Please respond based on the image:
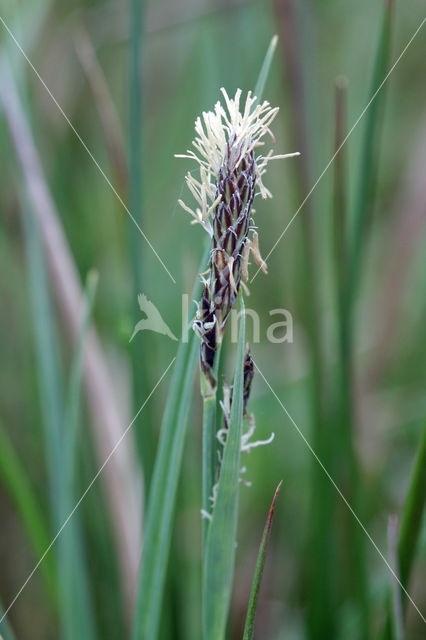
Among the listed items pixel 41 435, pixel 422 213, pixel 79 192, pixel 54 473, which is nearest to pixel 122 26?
pixel 79 192

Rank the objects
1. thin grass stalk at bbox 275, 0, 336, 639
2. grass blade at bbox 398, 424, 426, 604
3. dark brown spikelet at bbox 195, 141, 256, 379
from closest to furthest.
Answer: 1. dark brown spikelet at bbox 195, 141, 256, 379
2. grass blade at bbox 398, 424, 426, 604
3. thin grass stalk at bbox 275, 0, 336, 639

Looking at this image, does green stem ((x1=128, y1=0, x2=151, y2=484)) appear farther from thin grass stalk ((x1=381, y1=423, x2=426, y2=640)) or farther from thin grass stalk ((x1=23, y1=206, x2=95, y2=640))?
thin grass stalk ((x1=381, y1=423, x2=426, y2=640))

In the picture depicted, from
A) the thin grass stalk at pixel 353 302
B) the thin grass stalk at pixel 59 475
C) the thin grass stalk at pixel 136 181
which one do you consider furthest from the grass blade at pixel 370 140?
the thin grass stalk at pixel 59 475

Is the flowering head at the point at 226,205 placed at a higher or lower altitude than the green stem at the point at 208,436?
higher

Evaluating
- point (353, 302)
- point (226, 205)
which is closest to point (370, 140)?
point (353, 302)

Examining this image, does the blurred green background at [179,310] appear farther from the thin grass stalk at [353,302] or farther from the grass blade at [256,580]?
the grass blade at [256,580]

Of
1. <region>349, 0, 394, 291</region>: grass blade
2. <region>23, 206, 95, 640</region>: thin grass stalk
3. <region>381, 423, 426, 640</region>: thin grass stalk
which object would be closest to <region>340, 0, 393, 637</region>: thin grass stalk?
<region>349, 0, 394, 291</region>: grass blade
